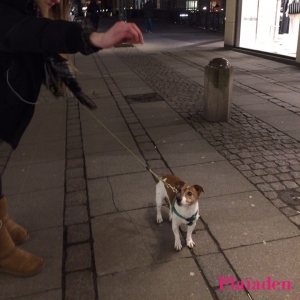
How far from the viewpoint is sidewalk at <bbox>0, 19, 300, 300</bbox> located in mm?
2703

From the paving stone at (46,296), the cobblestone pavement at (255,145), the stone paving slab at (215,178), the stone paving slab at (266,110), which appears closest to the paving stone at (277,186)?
the cobblestone pavement at (255,145)

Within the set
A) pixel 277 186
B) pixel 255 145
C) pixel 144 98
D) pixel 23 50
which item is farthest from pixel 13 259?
pixel 144 98

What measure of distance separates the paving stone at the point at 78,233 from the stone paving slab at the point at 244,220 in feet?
3.68

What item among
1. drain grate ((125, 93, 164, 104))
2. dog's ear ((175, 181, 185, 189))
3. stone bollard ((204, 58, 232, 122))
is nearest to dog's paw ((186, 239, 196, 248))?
dog's ear ((175, 181, 185, 189))

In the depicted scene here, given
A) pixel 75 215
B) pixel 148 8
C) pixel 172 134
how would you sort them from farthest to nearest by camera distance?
pixel 148 8
pixel 172 134
pixel 75 215

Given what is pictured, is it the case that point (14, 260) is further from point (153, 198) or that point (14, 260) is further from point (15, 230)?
point (153, 198)

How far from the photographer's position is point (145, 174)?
4.41m

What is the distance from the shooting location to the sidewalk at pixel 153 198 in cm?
270

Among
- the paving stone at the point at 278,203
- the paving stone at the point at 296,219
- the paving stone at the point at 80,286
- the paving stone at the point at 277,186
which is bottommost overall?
the paving stone at the point at 80,286

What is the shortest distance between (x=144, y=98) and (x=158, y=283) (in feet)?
18.9

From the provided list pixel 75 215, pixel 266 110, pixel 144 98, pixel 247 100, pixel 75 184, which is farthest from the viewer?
pixel 144 98

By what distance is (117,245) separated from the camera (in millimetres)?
3135

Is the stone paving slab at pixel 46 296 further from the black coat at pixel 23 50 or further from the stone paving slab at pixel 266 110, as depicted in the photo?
the stone paving slab at pixel 266 110

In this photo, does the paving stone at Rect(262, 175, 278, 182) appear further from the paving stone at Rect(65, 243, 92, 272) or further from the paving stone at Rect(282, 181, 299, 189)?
the paving stone at Rect(65, 243, 92, 272)
